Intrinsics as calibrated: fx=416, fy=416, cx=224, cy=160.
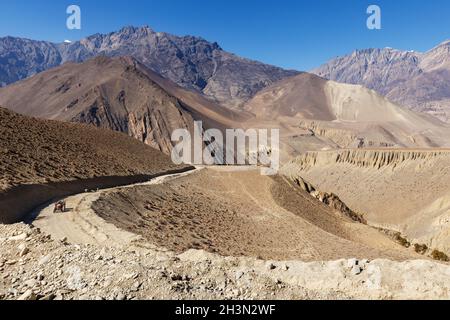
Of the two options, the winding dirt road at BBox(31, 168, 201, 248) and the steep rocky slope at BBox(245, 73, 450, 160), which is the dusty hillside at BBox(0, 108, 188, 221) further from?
the steep rocky slope at BBox(245, 73, 450, 160)

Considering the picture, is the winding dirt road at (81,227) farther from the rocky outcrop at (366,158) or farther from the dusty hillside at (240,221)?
the rocky outcrop at (366,158)

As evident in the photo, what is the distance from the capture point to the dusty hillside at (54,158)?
23.3 meters

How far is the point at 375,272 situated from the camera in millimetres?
10688

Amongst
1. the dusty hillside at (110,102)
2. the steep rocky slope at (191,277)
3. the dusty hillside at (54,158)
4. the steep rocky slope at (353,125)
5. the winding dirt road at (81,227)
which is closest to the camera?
the steep rocky slope at (191,277)

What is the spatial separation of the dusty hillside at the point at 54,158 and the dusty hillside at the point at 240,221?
153 inches

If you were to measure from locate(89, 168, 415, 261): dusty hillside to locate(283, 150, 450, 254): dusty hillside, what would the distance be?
30.5ft

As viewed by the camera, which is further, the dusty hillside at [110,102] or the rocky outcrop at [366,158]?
the dusty hillside at [110,102]

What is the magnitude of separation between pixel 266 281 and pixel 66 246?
5.80 metres

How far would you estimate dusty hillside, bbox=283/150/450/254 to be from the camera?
42.4m

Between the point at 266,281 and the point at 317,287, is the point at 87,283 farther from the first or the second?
the point at 317,287

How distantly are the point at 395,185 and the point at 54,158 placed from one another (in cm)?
4615

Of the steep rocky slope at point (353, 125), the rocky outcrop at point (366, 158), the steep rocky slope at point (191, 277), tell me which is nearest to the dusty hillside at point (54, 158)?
the steep rocky slope at point (191, 277)

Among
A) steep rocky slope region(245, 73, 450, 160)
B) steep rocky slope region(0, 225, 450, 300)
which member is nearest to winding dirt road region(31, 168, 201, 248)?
steep rocky slope region(0, 225, 450, 300)

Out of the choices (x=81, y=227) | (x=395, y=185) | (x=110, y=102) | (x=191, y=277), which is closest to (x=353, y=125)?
(x=110, y=102)
